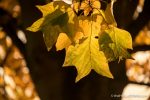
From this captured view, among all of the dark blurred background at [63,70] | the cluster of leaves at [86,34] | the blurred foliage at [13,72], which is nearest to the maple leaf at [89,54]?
the cluster of leaves at [86,34]

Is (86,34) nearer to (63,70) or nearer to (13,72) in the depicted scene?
(63,70)

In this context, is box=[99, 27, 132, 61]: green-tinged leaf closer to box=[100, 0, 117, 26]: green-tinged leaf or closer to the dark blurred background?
box=[100, 0, 117, 26]: green-tinged leaf

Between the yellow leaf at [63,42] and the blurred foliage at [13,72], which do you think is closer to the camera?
the yellow leaf at [63,42]

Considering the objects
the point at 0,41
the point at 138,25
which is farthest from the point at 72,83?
the point at 0,41

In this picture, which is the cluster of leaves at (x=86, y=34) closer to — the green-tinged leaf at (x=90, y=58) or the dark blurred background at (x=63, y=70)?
the green-tinged leaf at (x=90, y=58)

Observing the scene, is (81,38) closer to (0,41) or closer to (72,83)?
(72,83)

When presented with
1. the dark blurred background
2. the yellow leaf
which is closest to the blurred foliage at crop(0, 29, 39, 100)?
the dark blurred background
